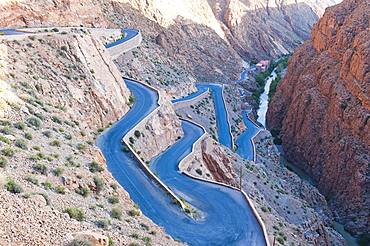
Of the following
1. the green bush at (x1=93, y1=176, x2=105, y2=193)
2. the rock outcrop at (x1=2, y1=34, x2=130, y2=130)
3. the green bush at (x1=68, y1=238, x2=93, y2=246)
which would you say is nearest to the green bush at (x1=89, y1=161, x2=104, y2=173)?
the green bush at (x1=93, y1=176, x2=105, y2=193)

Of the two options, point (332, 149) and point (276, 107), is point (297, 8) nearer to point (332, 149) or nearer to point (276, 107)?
point (276, 107)

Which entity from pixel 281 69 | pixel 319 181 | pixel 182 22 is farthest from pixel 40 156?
pixel 281 69

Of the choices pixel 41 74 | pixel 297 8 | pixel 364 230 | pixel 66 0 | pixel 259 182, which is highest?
pixel 297 8

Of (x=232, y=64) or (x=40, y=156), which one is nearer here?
(x=40, y=156)

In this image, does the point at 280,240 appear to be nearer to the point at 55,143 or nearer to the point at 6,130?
the point at 55,143

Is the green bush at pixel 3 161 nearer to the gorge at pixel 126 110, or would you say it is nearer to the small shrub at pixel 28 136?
the gorge at pixel 126 110

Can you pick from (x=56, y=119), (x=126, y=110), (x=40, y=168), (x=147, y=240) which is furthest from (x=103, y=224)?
(x=126, y=110)
